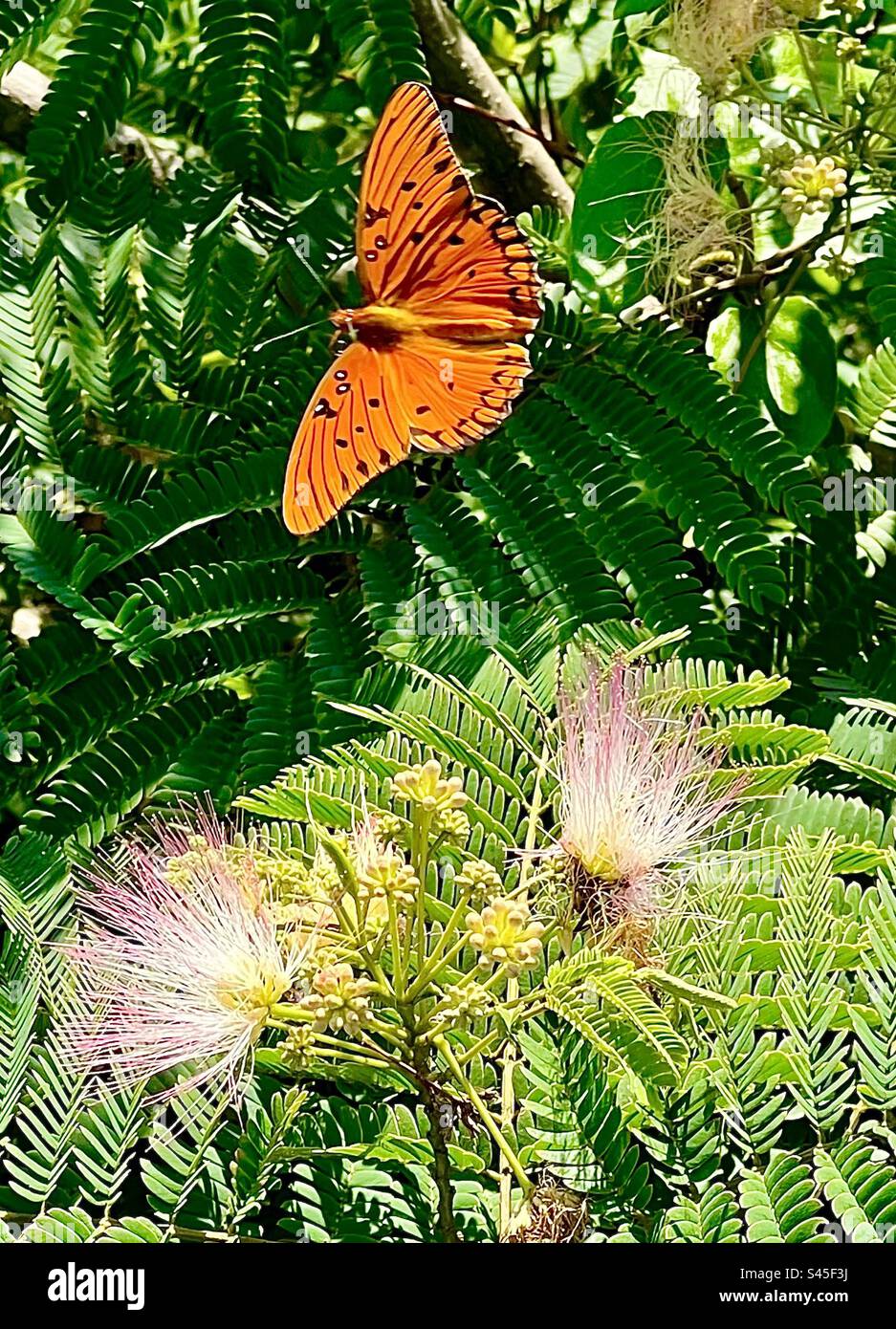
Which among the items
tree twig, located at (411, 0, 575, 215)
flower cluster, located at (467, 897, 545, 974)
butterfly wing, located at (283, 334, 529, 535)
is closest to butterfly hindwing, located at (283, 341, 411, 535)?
butterfly wing, located at (283, 334, 529, 535)

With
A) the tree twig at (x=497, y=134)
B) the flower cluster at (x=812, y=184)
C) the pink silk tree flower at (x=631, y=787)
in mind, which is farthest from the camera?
the tree twig at (x=497, y=134)

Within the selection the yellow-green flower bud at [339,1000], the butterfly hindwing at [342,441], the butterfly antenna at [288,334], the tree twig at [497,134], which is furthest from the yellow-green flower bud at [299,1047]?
the tree twig at [497,134]

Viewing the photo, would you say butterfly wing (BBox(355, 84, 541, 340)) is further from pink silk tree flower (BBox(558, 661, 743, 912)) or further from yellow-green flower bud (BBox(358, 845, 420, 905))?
yellow-green flower bud (BBox(358, 845, 420, 905))

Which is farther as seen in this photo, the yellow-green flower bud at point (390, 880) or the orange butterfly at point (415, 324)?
the orange butterfly at point (415, 324)

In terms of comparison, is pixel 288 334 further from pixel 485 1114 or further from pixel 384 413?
pixel 485 1114

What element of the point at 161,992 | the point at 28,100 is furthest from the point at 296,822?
the point at 28,100

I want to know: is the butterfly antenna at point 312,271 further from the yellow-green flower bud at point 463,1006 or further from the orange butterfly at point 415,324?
the yellow-green flower bud at point 463,1006

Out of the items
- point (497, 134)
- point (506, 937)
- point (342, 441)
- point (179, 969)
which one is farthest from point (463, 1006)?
point (497, 134)
